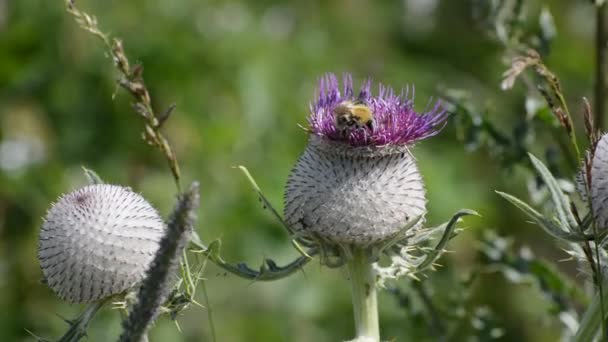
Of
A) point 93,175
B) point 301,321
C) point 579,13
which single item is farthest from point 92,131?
Answer: point 579,13

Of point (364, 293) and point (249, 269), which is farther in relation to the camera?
point (364, 293)

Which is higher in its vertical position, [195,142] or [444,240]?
[195,142]

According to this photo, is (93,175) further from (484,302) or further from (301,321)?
(484,302)

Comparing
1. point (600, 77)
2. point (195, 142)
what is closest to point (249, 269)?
point (600, 77)

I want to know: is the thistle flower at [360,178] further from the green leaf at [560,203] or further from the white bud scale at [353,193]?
the green leaf at [560,203]

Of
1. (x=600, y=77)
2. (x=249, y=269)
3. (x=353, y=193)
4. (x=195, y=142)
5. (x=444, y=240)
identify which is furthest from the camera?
(x=195, y=142)

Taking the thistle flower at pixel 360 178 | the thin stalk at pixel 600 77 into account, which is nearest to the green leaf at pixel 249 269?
the thistle flower at pixel 360 178

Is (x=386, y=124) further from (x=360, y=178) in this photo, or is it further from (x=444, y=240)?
(x=444, y=240)
